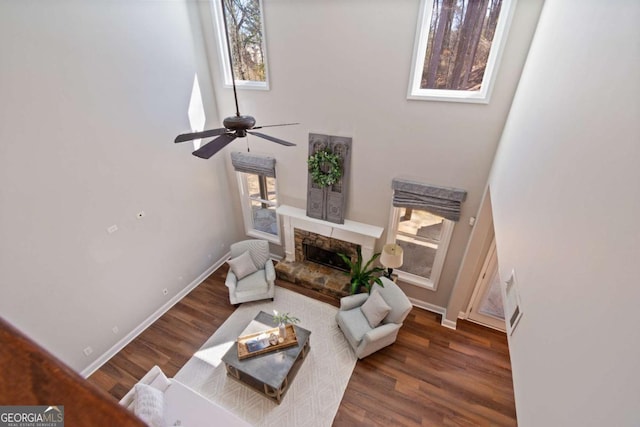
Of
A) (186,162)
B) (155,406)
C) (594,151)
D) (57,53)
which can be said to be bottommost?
(155,406)

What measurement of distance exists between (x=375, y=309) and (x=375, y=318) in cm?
13

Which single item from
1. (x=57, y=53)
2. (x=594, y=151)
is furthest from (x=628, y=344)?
(x=57, y=53)

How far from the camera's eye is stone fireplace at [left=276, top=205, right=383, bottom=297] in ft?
16.6

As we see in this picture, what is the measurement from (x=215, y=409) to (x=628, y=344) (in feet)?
11.7

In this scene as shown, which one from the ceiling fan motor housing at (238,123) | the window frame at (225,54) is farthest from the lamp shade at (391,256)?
the window frame at (225,54)

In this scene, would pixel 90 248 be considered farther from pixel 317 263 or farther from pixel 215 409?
pixel 317 263

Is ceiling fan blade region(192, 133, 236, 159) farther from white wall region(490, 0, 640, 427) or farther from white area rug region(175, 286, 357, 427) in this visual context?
white area rug region(175, 286, 357, 427)

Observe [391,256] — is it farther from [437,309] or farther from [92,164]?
[92,164]

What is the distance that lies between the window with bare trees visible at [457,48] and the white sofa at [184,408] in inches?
174

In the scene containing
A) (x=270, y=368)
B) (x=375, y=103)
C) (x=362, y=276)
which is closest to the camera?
(x=270, y=368)

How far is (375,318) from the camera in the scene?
4379 mm

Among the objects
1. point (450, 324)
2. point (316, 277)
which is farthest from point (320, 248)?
point (450, 324)

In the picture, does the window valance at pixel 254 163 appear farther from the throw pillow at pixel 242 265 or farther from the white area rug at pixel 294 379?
the white area rug at pixel 294 379

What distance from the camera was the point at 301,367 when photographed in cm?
430
